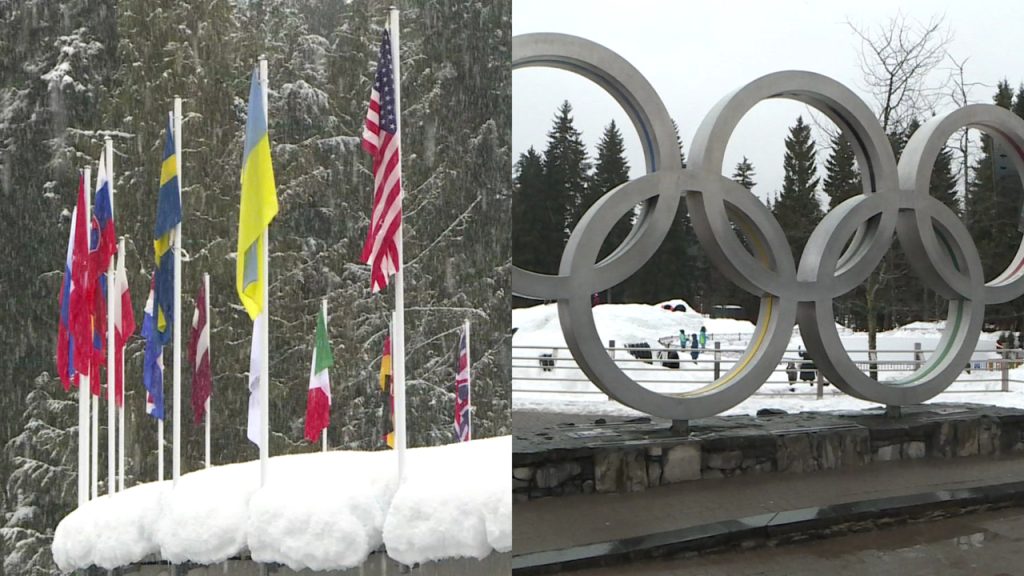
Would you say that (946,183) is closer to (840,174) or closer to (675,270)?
(840,174)

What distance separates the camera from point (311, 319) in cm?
246

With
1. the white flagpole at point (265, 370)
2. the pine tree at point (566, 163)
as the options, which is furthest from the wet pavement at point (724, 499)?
the pine tree at point (566, 163)

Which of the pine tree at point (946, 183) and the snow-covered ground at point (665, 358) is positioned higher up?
the pine tree at point (946, 183)

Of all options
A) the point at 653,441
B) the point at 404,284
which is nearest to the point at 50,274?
the point at 404,284

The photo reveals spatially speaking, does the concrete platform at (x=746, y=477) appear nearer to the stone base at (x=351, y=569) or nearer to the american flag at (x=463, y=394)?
the stone base at (x=351, y=569)

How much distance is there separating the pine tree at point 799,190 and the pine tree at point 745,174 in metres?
0.10

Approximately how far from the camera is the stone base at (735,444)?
288 cm

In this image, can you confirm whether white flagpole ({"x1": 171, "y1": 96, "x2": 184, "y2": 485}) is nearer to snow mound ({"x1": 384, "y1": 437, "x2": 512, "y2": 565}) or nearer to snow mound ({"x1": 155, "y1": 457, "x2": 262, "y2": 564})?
snow mound ({"x1": 155, "y1": 457, "x2": 262, "y2": 564})

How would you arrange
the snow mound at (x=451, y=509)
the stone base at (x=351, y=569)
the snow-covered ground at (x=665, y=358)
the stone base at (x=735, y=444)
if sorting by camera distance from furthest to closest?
the stone base at (x=735, y=444) < the snow-covered ground at (x=665, y=358) < the snow mound at (x=451, y=509) < the stone base at (x=351, y=569)

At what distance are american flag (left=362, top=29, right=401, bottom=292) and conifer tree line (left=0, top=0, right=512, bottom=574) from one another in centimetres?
5

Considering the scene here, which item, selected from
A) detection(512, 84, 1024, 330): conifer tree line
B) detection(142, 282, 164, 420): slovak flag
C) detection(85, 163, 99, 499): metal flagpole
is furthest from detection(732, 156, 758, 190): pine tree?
detection(85, 163, 99, 499): metal flagpole

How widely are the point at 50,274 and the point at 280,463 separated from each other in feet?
2.81

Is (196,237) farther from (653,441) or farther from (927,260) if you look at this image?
(927,260)

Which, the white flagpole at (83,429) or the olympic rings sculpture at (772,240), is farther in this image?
the olympic rings sculpture at (772,240)
